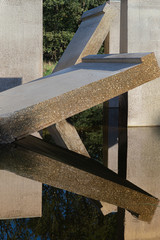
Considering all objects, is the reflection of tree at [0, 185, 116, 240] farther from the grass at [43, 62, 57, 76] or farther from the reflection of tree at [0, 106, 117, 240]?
the grass at [43, 62, 57, 76]

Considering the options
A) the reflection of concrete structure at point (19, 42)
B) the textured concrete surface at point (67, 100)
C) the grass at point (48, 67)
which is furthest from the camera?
the grass at point (48, 67)

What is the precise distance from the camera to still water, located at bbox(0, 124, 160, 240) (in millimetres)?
1945

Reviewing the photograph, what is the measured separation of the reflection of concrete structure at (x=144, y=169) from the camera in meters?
1.96

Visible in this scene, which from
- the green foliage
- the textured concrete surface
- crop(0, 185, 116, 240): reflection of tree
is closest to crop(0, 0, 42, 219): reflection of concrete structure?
the textured concrete surface

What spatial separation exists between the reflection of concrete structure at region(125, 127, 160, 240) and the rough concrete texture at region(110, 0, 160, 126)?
1.06 feet

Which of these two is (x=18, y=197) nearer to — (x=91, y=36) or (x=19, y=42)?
(x=91, y=36)

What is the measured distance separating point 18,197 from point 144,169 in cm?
131

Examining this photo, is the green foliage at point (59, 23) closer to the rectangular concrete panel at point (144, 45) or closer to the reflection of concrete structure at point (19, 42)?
the reflection of concrete structure at point (19, 42)

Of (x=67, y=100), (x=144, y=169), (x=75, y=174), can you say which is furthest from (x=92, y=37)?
(x=75, y=174)

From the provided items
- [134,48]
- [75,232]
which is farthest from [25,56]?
[75,232]

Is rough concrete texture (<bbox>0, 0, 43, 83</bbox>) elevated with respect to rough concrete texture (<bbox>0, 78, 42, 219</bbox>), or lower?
elevated

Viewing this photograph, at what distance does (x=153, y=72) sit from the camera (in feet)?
13.8

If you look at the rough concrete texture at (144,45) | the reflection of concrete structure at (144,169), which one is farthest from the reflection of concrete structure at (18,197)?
the rough concrete texture at (144,45)

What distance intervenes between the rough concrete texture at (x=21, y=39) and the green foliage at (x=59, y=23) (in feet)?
40.0
